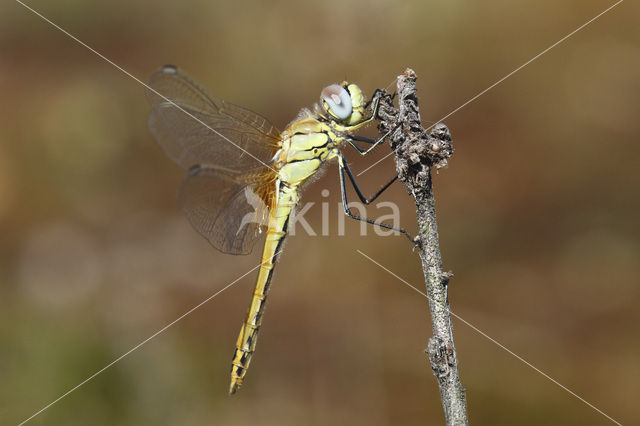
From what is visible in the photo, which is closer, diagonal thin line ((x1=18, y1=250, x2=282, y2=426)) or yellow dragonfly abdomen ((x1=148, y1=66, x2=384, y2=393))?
yellow dragonfly abdomen ((x1=148, y1=66, x2=384, y2=393))

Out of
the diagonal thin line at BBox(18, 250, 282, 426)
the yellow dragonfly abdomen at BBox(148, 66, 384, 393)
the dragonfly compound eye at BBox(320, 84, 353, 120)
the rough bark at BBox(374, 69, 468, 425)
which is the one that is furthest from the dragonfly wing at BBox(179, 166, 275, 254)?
the rough bark at BBox(374, 69, 468, 425)

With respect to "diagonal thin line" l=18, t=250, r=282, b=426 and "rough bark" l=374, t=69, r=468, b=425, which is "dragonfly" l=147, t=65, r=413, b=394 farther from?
"rough bark" l=374, t=69, r=468, b=425

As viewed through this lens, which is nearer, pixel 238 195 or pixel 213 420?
pixel 238 195

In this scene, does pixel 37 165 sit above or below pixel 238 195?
above

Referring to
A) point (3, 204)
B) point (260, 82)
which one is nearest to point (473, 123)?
point (260, 82)

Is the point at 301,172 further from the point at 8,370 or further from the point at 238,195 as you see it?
the point at 8,370

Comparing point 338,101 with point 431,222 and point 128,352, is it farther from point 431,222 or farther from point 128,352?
point 128,352

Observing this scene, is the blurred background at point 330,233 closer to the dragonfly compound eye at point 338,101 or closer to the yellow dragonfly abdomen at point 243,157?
the yellow dragonfly abdomen at point 243,157
